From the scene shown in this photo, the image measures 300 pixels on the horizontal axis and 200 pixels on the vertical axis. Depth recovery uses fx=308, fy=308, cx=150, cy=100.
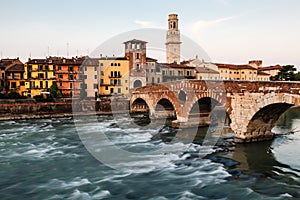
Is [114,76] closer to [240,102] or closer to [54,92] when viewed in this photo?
[54,92]

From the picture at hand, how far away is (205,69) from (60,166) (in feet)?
166

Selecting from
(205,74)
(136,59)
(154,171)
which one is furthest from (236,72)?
(154,171)

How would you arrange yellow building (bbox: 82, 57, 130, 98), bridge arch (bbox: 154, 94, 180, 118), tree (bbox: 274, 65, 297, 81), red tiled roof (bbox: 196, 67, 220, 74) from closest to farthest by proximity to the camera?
bridge arch (bbox: 154, 94, 180, 118) < yellow building (bbox: 82, 57, 130, 98) < tree (bbox: 274, 65, 297, 81) < red tiled roof (bbox: 196, 67, 220, 74)

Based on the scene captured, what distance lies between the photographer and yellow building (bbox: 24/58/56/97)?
4928 centimetres

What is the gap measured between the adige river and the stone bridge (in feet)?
4.10

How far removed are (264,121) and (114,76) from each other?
118 ft

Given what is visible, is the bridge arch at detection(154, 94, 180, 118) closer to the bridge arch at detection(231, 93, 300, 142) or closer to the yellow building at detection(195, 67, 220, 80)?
the bridge arch at detection(231, 93, 300, 142)

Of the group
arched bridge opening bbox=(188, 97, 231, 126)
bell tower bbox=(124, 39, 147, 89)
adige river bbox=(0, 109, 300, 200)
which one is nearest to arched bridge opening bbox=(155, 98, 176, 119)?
arched bridge opening bbox=(188, 97, 231, 126)

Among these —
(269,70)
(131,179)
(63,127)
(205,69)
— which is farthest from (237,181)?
(269,70)

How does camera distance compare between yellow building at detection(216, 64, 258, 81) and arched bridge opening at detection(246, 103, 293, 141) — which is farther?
yellow building at detection(216, 64, 258, 81)

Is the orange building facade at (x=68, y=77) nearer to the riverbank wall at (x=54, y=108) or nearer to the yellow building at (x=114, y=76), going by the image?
the yellow building at (x=114, y=76)

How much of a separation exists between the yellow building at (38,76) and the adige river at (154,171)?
25401 mm

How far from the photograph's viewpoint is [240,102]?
70.0ft

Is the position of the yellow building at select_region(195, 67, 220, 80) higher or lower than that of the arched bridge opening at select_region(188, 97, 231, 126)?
higher
